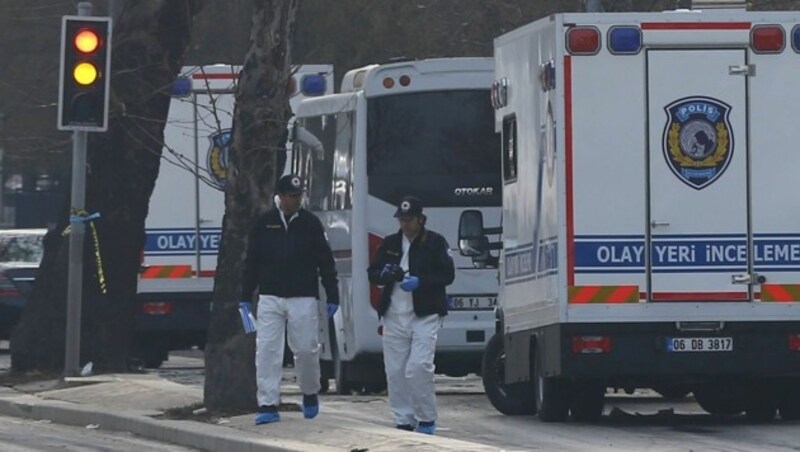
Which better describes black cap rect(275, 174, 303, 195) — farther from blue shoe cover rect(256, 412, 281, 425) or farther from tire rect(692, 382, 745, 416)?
tire rect(692, 382, 745, 416)

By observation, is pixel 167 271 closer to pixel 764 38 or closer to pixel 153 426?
pixel 153 426

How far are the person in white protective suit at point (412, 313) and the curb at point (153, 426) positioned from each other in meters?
1.10

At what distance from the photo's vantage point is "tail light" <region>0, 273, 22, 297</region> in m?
31.3

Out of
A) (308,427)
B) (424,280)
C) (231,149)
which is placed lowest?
(308,427)

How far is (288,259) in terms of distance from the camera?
14.9m

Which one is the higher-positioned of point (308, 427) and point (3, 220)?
point (3, 220)

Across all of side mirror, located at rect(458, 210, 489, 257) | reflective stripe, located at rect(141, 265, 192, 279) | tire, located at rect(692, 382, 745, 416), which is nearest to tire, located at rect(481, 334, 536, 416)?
side mirror, located at rect(458, 210, 489, 257)

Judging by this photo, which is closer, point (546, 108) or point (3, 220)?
point (546, 108)

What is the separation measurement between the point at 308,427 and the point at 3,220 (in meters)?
47.7

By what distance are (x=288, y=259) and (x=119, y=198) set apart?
313 inches

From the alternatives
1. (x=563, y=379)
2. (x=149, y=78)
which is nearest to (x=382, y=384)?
(x=149, y=78)

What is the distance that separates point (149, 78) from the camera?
Result: 22.4 metres

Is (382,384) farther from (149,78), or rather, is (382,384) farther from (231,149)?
(231,149)

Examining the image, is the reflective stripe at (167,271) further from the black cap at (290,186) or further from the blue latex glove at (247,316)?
the black cap at (290,186)
